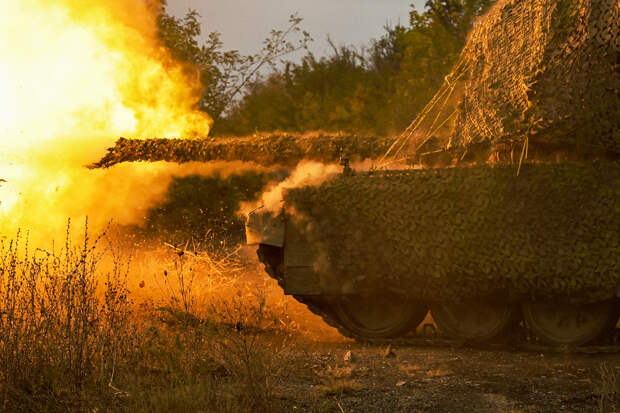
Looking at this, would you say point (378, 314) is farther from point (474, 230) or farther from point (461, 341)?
Answer: point (474, 230)

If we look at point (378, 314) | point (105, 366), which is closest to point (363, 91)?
point (378, 314)

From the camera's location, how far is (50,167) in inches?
514

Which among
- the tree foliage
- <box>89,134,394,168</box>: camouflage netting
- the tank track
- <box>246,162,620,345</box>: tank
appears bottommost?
the tank track

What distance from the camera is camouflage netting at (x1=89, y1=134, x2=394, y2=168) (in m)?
Result: 11.0

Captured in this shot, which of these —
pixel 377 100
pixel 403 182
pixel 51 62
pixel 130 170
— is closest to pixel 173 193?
pixel 130 170

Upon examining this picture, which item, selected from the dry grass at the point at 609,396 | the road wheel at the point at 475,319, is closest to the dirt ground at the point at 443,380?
the dry grass at the point at 609,396

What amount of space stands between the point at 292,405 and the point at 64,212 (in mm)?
10418

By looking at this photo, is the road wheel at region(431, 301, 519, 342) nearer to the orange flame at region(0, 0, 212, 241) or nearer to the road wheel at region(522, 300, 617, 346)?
the road wheel at region(522, 300, 617, 346)

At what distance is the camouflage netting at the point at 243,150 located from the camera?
1095 centimetres

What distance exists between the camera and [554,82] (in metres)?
8.22

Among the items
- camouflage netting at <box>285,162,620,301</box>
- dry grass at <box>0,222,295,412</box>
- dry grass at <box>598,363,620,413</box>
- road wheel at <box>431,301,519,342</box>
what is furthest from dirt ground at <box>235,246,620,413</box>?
camouflage netting at <box>285,162,620,301</box>

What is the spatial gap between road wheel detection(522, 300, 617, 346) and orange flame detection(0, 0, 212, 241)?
23.5ft

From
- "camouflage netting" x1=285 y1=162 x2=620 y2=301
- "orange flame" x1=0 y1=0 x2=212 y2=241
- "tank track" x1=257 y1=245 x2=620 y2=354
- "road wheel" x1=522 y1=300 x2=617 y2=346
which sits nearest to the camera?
"camouflage netting" x1=285 y1=162 x2=620 y2=301

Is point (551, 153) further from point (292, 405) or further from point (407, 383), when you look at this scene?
point (292, 405)
